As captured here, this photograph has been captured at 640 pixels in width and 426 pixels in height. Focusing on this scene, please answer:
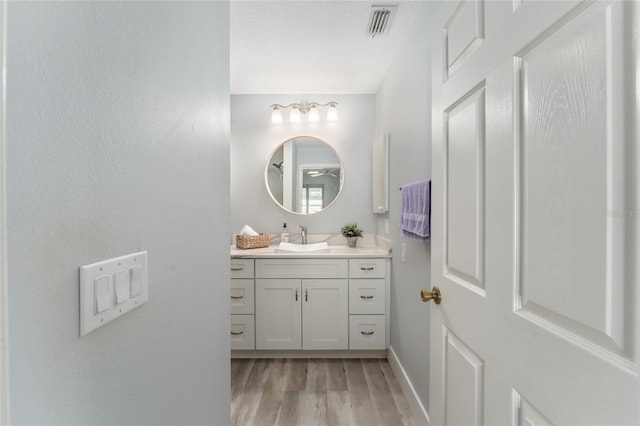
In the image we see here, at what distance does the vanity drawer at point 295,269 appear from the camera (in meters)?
2.39

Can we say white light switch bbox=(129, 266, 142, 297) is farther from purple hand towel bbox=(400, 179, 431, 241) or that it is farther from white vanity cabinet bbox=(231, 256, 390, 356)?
white vanity cabinet bbox=(231, 256, 390, 356)

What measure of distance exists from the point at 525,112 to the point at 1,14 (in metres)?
0.83

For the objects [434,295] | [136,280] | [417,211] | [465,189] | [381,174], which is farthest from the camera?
[381,174]

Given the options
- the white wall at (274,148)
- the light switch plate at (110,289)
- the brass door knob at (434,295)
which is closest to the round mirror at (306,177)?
the white wall at (274,148)

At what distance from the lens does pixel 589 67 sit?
46 centimetres

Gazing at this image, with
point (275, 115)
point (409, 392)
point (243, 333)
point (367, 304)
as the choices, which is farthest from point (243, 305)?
point (275, 115)

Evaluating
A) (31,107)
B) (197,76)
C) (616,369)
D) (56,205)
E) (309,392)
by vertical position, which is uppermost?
(197,76)

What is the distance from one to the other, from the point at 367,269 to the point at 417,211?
3.17 feet

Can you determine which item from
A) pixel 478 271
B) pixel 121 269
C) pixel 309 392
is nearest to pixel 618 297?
pixel 478 271

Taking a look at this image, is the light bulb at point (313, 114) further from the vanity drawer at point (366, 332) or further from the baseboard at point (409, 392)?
the baseboard at point (409, 392)

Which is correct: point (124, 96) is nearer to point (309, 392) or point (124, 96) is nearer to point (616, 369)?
point (616, 369)

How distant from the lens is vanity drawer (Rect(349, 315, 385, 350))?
237cm

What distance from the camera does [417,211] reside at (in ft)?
5.08

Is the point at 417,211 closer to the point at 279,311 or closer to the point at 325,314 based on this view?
the point at 325,314
